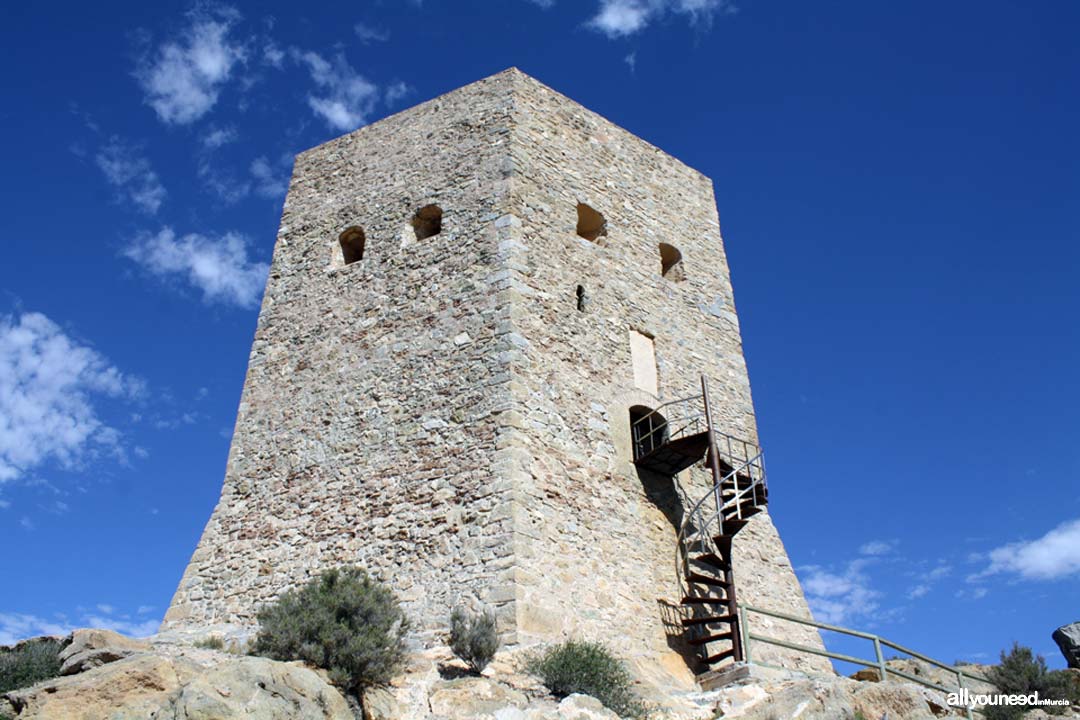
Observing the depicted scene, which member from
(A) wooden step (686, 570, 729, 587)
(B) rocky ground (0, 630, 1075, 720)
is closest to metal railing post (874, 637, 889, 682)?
(B) rocky ground (0, 630, 1075, 720)

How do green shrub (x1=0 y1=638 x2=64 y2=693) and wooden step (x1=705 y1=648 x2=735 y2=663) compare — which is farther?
wooden step (x1=705 y1=648 x2=735 y2=663)

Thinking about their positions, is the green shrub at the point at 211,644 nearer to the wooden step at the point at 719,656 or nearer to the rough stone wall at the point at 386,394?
the rough stone wall at the point at 386,394

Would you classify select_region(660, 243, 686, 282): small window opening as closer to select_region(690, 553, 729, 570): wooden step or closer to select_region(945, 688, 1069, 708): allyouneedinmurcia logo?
select_region(690, 553, 729, 570): wooden step

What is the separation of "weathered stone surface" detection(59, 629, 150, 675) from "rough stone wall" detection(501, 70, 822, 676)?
3283 mm

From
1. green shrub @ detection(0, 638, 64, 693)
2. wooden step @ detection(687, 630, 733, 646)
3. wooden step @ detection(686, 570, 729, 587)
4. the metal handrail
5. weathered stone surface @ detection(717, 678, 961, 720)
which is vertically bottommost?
weathered stone surface @ detection(717, 678, 961, 720)

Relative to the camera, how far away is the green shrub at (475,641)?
7941 mm

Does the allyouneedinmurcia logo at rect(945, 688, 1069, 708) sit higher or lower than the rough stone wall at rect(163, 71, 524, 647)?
lower

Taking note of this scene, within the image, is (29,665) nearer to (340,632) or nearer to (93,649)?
(93,649)

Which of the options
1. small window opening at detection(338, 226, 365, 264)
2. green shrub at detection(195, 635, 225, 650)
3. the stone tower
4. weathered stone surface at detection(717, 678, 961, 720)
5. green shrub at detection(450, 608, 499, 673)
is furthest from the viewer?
small window opening at detection(338, 226, 365, 264)

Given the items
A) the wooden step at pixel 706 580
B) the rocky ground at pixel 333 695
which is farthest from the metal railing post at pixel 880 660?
the wooden step at pixel 706 580

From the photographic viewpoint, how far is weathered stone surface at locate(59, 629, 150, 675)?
7.39 m

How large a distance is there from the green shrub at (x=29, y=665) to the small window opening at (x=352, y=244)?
6.40 m

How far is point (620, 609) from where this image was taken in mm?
9742

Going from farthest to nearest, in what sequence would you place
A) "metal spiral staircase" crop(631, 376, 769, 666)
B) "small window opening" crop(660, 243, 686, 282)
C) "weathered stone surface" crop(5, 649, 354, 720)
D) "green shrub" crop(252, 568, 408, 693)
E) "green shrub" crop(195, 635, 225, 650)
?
"small window opening" crop(660, 243, 686, 282) → "metal spiral staircase" crop(631, 376, 769, 666) → "green shrub" crop(195, 635, 225, 650) → "green shrub" crop(252, 568, 408, 693) → "weathered stone surface" crop(5, 649, 354, 720)
